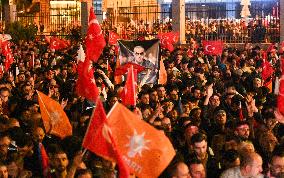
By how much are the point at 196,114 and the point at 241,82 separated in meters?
4.55

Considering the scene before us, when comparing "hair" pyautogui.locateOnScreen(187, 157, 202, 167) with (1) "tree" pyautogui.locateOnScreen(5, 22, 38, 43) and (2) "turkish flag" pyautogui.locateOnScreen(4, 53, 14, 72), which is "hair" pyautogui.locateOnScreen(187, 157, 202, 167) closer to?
(2) "turkish flag" pyautogui.locateOnScreen(4, 53, 14, 72)

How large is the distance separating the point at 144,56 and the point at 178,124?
14.7 ft

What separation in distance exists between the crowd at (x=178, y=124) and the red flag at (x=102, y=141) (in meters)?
0.59

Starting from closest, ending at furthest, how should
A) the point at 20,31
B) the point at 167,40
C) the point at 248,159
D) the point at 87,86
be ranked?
the point at 248,159, the point at 87,86, the point at 167,40, the point at 20,31

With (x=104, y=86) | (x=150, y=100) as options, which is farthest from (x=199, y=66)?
(x=150, y=100)

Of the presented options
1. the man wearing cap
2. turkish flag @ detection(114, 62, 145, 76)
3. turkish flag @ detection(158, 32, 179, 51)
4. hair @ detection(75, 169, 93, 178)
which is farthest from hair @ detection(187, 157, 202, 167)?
turkish flag @ detection(158, 32, 179, 51)

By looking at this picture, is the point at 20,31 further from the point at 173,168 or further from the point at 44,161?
the point at 173,168

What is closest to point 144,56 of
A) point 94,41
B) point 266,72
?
point 94,41

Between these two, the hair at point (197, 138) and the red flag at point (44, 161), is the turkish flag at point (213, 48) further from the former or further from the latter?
the red flag at point (44, 161)

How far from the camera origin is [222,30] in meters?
31.8

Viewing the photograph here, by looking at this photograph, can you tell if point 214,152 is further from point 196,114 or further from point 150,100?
point 150,100

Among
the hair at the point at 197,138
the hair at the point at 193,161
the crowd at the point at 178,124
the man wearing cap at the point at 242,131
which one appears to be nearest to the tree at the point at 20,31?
the crowd at the point at 178,124

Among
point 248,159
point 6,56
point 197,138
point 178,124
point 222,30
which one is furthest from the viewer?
point 222,30

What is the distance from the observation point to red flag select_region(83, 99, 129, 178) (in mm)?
6652
